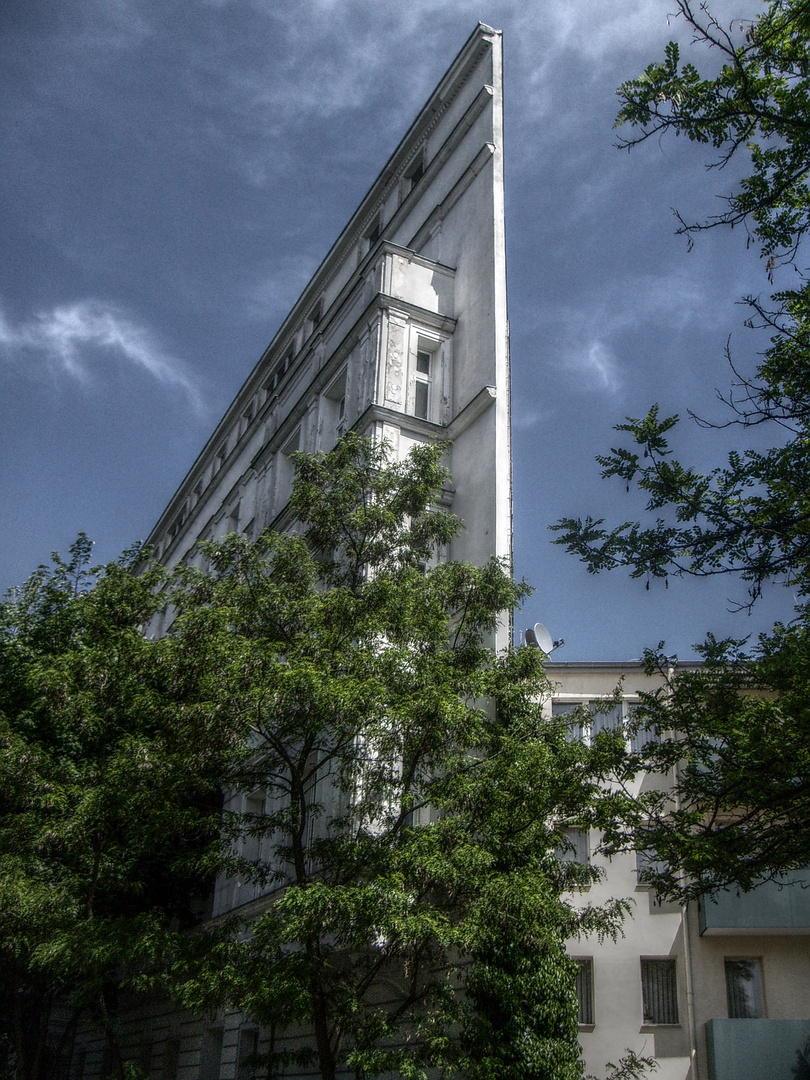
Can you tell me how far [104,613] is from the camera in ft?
52.2

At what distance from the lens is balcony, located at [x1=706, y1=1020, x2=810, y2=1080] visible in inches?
778

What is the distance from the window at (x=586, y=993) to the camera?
822 inches

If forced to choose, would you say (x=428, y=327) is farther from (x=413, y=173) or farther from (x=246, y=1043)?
(x=246, y=1043)

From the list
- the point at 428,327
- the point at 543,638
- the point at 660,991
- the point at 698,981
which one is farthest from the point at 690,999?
the point at 428,327

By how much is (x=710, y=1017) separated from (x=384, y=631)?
44.6ft

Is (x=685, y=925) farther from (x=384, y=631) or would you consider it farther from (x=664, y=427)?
(x=664, y=427)

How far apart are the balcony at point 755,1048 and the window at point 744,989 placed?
892mm

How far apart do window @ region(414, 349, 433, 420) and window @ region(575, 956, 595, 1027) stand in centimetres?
1211

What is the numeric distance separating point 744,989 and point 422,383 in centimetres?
1485

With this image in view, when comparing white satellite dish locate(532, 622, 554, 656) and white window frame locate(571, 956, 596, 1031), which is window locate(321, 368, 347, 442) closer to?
white satellite dish locate(532, 622, 554, 656)

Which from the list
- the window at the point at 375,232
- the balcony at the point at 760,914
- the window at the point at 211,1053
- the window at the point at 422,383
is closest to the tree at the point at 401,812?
the window at the point at 422,383

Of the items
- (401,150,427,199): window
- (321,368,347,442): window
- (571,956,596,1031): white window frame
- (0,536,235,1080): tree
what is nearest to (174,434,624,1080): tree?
(0,536,235,1080): tree

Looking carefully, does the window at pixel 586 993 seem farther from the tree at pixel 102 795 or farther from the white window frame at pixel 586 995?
the tree at pixel 102 795

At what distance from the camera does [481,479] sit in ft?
62.1
